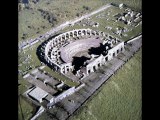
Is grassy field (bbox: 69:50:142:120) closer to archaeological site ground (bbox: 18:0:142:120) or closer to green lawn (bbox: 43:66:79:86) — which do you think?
archaeological site ground (bbox: 18:0:142:120)

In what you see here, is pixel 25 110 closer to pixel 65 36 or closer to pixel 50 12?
pixel 65 36

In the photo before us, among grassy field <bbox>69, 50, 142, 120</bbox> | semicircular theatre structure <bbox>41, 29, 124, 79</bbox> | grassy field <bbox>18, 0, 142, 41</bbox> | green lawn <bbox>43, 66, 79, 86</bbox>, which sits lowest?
grassy field <bbox>69, 50, 142, 120</bbox>

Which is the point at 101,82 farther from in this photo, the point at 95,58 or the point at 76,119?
the point at 76,119

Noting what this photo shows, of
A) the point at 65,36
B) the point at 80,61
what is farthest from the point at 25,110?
the point at 65,36

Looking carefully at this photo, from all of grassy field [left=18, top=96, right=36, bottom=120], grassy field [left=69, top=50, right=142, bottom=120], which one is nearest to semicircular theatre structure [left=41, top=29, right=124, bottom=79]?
grassy field [left=69, top=50, right=142, bottom=120]

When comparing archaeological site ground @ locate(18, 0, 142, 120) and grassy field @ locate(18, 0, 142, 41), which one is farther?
grassy field @ locate(18, 0, 142, 41)

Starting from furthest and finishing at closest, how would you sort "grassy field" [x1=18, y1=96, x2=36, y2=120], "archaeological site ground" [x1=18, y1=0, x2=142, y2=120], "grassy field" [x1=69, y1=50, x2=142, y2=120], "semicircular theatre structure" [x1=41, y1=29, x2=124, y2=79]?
"semicircular theatre structure" [x1=41, y1=29, x2=124, y2=79]
"archaeological site ground" [x1=18, y1=0, x2=142, y2=120]
"grassy field" [x1=69, y1=50, x2=142, y2=120]
"grassy field" [x1=18, y1=96, x2=36, y2=120]

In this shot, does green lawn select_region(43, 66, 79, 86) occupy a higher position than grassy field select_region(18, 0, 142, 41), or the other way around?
grassy field select_region(18, 0, 142, 41)

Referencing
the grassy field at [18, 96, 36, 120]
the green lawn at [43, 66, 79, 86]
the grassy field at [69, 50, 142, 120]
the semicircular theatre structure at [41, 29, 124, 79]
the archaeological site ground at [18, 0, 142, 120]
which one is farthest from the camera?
the semicircular theatre structure at [41, 29, 124, 79]
